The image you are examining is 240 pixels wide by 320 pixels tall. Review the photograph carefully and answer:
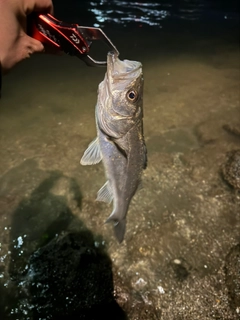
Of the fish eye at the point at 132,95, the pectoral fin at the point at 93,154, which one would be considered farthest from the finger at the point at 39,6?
the pectoral fin at the point at 93,154

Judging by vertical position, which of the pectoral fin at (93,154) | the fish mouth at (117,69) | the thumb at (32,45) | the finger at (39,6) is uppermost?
the finger at (39,6)

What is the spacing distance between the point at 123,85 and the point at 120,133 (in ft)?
1.20

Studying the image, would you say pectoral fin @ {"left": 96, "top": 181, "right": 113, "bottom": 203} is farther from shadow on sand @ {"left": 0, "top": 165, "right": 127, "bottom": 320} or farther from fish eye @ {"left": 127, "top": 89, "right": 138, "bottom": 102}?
shadow on sand @ {"left": 0, "top": 165, "right": 127, "bottom": 320}

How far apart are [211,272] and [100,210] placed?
1.55m

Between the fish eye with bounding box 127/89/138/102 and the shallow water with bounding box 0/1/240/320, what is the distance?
6.65 ft

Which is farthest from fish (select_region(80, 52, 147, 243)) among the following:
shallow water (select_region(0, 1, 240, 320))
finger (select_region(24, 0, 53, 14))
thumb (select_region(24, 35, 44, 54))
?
shallow water (select_region(0, 1, 240, 320))

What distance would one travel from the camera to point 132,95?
6.93ft

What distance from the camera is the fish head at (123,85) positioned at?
2.08m

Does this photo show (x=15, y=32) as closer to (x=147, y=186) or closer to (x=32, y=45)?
(x=32, y=45)

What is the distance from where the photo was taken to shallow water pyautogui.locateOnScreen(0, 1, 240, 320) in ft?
10.5

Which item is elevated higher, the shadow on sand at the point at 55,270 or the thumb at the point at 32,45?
the thumb at the point at 32,45

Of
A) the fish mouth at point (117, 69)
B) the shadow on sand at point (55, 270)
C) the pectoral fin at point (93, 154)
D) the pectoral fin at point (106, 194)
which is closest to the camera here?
the fish mouth at point (117, 69)

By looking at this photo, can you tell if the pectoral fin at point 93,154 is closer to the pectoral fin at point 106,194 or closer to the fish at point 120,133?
the fish at point 120,133

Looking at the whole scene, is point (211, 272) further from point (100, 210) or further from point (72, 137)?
point (72, 137)
